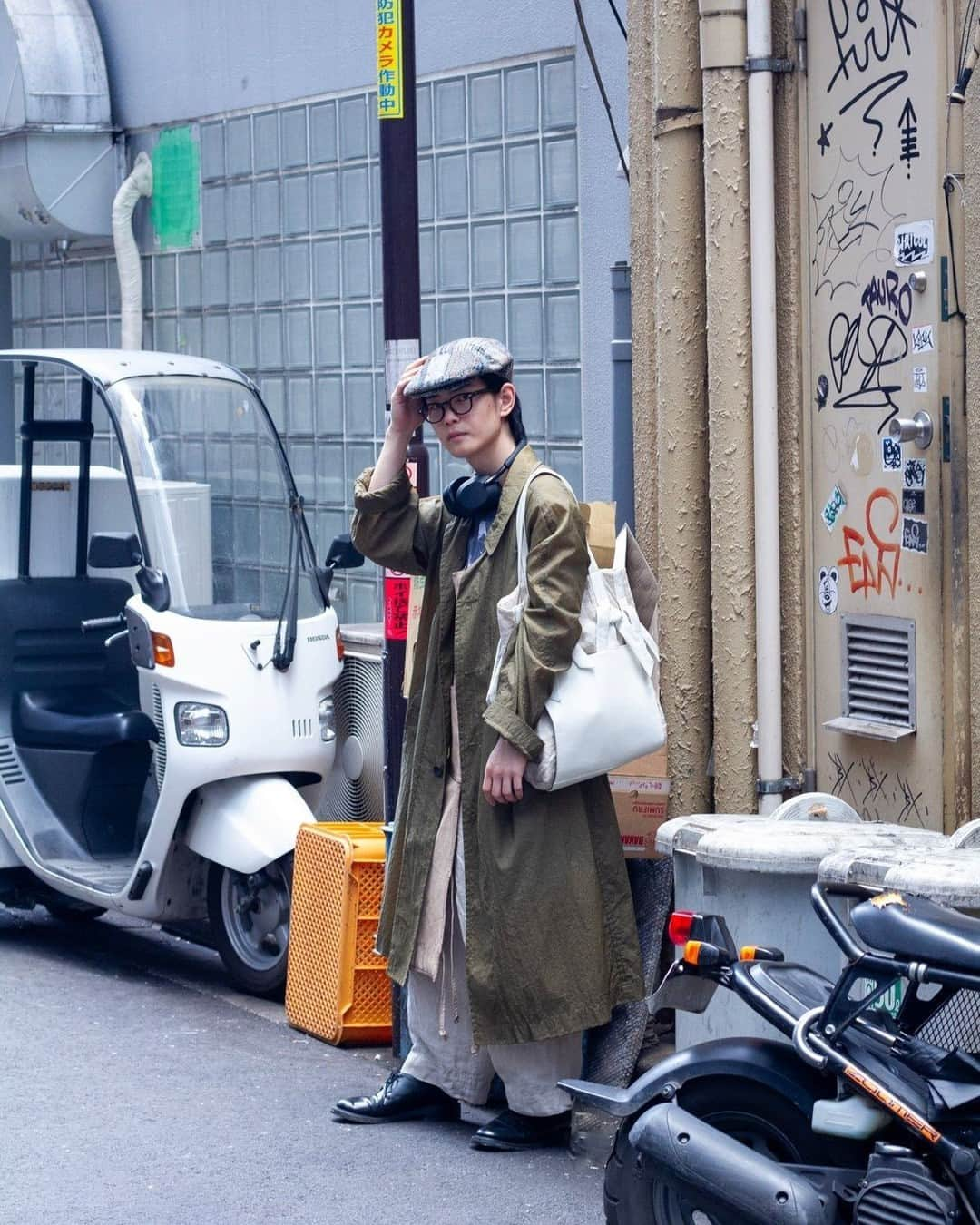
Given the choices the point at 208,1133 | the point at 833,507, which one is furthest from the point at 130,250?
the point at 208,1133

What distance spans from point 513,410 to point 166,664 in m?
2.06

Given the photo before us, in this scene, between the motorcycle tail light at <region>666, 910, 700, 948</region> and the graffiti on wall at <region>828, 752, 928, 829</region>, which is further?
the graffiti on wall at <region>828, 752, 928, 829</region>

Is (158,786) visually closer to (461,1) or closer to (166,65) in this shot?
(461,1)

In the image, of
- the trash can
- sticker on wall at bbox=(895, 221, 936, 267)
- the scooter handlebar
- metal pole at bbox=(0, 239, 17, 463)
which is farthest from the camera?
metal pole at bbox=(0, 239, 17, 463)

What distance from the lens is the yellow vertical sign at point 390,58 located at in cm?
587

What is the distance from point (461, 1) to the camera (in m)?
9.42

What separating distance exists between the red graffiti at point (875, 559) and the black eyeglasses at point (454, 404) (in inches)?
48.9

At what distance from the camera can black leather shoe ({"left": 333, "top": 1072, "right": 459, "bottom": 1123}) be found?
5.49 meters

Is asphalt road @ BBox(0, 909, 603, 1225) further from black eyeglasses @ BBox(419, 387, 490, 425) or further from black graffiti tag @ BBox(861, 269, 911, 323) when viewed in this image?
black graffiti tag @ BBox(861, 269, 911, 323)

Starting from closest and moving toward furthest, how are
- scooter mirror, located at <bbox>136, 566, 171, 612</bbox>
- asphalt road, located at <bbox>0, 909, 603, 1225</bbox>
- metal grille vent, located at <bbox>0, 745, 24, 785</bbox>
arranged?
asphalt road, located at <bbox>0, 909, 603, 1225</bbox> → scooter mirror, located at <bbox>136, 566, 171, 612</bbox> → metal grille vent, located at <bbox>0, 745, 24, 785</bbox>

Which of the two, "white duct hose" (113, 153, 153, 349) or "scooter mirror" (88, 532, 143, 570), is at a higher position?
"white duct hose" (113, 153, 153, 349)

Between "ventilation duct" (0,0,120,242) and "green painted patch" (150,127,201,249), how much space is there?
39cm

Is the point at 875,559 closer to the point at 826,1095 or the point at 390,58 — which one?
the point at 390,58

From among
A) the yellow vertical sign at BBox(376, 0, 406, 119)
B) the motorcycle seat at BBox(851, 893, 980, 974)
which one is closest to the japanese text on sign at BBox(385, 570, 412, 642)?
the yellow vertical sign at BBox(376, 0, 406, 119)
